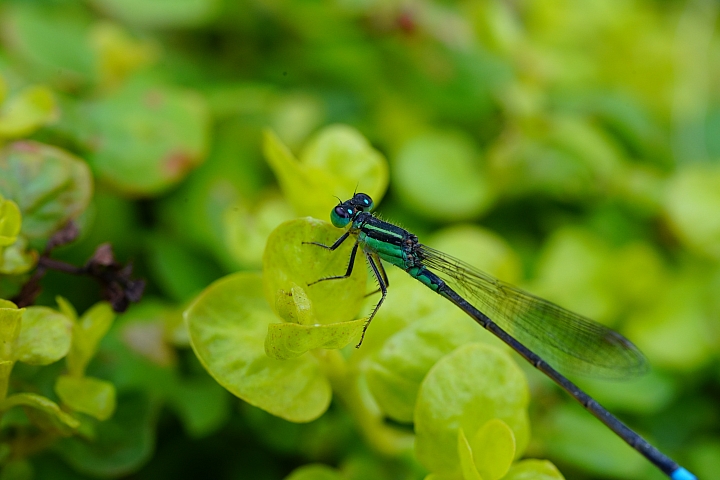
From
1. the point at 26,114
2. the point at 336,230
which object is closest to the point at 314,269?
the point at 336,230

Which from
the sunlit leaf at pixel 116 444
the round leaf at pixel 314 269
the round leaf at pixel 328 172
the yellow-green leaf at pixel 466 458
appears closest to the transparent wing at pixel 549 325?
the round leaf at pixel 328 172

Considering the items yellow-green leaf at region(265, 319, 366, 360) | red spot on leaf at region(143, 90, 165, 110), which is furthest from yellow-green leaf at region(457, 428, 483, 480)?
red spot on leaf at region(143, 90, 165, 110)

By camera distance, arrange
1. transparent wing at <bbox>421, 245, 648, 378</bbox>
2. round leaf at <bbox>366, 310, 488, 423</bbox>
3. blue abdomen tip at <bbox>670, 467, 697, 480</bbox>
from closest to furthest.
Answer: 1. round leaf at <bbox>366, 310, 488, 423</bbox>
2. blue abdomen tip at <bbox>670, 467, 697, 480</bbox>
3. transparent wing at <bbox>421, 245, 648, 378</bbox>

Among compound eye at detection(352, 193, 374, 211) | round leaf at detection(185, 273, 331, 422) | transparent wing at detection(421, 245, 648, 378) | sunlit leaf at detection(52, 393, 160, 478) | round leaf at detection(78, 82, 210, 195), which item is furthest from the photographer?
transparent wing at detection(421, 245, 648, 378)

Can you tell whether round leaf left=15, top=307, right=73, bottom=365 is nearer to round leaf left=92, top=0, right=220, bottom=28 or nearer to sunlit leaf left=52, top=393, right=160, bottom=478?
sunlit leaf left=52, top=393, right=160, bottom=478

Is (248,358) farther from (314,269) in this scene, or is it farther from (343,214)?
(343,214)

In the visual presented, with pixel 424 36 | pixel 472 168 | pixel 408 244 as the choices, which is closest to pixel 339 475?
pixel 408 244

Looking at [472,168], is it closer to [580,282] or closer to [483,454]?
[580,282]
